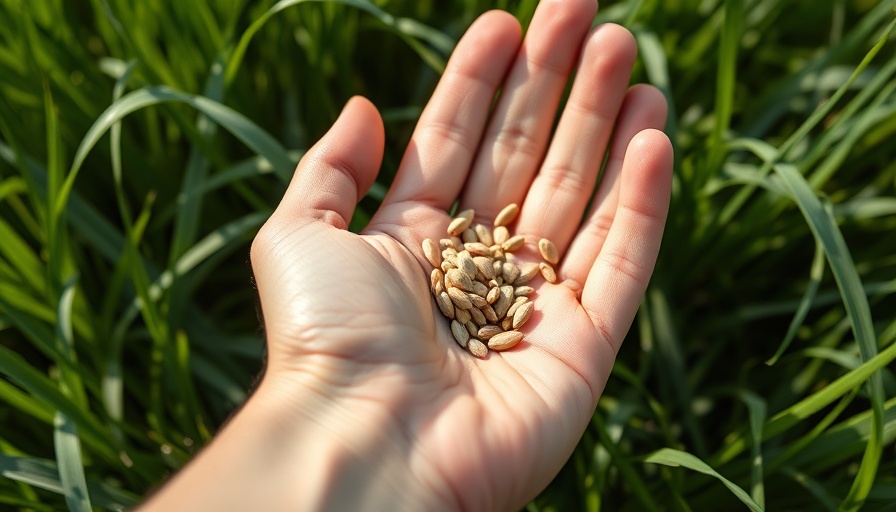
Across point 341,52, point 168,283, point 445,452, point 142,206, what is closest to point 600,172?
point 341,52

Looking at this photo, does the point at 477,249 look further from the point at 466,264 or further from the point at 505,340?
the point at 505,340

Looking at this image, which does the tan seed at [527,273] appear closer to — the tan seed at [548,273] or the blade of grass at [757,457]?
the tan seed at [548,273]

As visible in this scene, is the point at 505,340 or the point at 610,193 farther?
the point at 610,193

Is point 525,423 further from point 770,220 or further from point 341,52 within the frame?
point 341,52

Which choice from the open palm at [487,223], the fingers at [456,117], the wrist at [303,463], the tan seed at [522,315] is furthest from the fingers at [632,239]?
the wrist at [303,463]

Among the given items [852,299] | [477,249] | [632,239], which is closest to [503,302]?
[477,249]

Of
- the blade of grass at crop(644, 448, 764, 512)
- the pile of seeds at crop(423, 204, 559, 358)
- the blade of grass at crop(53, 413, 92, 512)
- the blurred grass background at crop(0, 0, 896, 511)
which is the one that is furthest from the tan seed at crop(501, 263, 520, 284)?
the blade of grass at crop(53, 413, 92, 512)
